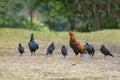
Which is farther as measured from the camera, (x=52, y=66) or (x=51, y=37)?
(x=51, y=37)

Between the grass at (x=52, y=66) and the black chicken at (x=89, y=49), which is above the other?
the black chicken at (x=89, y=49)

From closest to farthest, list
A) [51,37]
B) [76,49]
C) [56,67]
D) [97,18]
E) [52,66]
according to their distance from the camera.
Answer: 1. [56,67]
2. [52,66]
3. [76,49]
4. [51,37]
5. [97,18]

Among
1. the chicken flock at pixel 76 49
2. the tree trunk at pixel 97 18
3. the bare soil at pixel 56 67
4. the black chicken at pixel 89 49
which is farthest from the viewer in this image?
the tree trunk at pixel 97 18

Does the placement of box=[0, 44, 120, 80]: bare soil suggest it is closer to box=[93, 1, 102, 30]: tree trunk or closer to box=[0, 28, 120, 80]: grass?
box=[0, 28, 120, 80]: grass

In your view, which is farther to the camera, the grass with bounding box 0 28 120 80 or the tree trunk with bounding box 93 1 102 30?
the tree trunk with bounding box 93 1 102 30

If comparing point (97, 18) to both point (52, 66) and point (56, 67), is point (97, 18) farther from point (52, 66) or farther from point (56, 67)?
point (56, 67)

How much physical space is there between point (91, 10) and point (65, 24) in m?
20.6

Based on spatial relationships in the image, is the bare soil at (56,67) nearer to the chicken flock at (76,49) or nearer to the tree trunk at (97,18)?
the chicken flock at (76,49)

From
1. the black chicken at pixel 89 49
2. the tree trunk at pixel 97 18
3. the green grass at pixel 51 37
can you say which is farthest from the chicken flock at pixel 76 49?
the tree trunk at pixel 97 18

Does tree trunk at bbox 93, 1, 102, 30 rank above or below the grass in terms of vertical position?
above

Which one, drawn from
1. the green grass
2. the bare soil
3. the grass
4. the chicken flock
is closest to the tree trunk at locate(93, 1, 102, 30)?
the green grass

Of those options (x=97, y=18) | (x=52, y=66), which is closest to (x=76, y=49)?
(x=52, y=66)

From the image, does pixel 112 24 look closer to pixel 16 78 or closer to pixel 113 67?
pixel 113 67

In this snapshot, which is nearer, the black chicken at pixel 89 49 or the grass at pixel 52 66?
the grass at pixel 52 66
